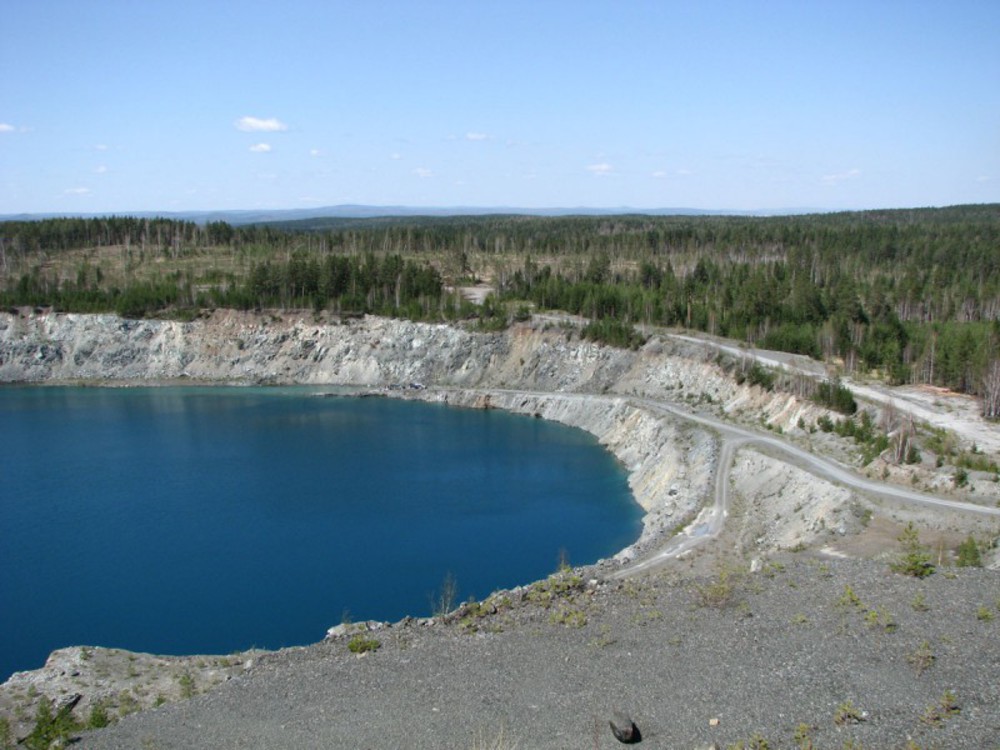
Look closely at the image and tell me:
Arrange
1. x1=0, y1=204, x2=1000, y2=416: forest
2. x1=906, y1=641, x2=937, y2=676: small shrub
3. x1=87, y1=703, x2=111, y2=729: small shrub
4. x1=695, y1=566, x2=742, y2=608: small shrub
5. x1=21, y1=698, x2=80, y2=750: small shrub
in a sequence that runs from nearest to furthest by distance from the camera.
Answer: x1=21, y1=698, x2=80, y2=750: small shrub
x1=906, y1=641, x2=937, y2=676: small shrub
x1=87, y1=703, x2=111, y2=729: small shrub
x1=695, y1=566, x2=742, y2=608: small shrub
x1=0, y1=204, x2=1000, y2=416: forest

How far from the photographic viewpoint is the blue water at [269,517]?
38062 millimetres

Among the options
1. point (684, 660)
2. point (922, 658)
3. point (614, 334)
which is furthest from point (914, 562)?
point (614, 334)

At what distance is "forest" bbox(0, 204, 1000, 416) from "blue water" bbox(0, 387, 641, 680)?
23187 millimetres

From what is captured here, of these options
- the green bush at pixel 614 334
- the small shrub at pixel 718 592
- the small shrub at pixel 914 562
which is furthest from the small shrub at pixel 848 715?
the green bush at pixel 614 334

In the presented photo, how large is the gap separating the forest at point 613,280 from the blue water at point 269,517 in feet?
76.1

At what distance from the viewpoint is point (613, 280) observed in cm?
11494

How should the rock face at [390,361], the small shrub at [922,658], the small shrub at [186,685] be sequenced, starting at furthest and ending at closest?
the rock face at [390,361] < the small shrub at [186,685] < the small shrub at [922,658]

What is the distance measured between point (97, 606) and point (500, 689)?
24.2 metres

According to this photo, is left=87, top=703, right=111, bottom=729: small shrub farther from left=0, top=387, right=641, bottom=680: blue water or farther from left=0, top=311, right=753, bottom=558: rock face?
left=0, top=311, right=753, bottom=558: rock face

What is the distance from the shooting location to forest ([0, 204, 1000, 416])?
262 feet

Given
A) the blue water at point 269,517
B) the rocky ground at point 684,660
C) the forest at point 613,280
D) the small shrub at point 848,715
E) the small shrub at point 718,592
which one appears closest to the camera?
the small shrub at point 848,715

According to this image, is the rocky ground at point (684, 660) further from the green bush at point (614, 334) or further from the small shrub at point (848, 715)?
the green bush at point (614, 334)

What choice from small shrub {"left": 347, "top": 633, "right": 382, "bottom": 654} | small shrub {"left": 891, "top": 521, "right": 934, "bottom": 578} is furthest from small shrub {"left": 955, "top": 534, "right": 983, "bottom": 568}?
small shrub {"left": 347, "top": 633, "right": 382, "bottom": 654}

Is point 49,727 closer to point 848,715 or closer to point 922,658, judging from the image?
point 848,715
